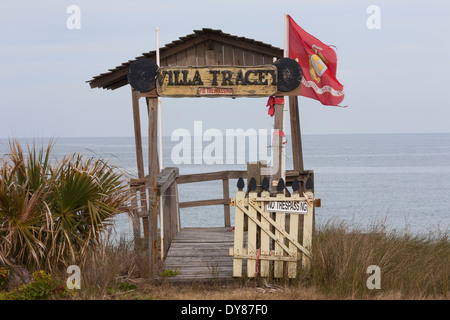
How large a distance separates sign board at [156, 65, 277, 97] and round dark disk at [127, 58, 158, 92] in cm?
10

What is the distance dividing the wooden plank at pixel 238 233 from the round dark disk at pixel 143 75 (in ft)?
7.37

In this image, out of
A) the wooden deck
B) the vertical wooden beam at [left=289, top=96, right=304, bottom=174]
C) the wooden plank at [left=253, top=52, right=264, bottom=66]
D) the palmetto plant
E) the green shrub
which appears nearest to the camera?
the green shrub

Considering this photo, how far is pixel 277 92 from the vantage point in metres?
9.95

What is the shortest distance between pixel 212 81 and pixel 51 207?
318cm

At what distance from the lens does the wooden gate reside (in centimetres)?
935

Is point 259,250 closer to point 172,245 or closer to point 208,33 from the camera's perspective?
point 172,245

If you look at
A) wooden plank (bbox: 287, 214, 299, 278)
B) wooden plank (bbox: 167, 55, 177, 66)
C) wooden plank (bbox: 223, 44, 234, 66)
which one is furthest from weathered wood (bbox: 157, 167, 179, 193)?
wooden plank (bbox: 223, 44, 234, 66)

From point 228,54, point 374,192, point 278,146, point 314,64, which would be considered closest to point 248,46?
point 228,54

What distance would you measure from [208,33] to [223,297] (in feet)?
21.3

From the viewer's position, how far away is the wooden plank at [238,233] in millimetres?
9383

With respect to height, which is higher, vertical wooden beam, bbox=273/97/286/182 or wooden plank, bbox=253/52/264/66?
wooden plank, bbox=253/52/264/66

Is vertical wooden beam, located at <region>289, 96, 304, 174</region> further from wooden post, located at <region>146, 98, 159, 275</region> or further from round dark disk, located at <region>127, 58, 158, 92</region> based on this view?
round dark disk, located at <region>127, 58, 158, 92</region>

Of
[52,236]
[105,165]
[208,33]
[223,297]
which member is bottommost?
[223,297]
